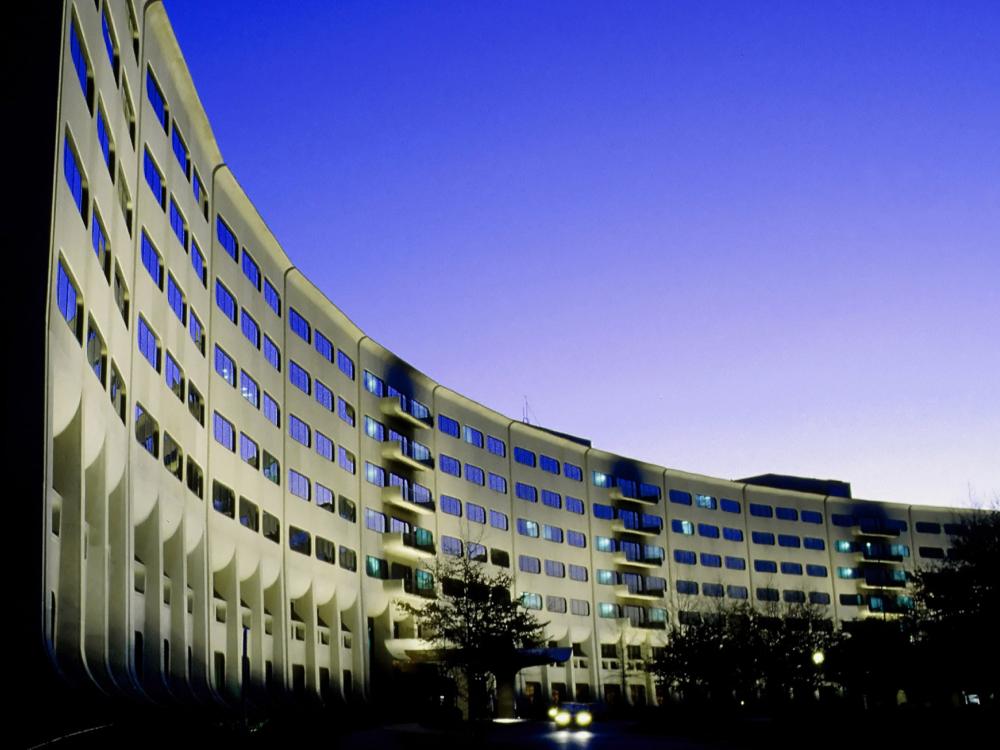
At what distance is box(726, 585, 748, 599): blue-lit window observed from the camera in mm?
113125

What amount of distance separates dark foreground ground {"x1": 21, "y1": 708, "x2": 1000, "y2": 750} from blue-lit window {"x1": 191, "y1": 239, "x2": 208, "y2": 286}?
728 inches

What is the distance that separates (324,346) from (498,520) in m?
25.9

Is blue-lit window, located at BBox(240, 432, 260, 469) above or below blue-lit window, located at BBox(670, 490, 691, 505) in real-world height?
below

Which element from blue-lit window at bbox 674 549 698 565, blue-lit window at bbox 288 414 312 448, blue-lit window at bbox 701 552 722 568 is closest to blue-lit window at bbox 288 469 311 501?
blue-lit window at bbox 288 414 312 448

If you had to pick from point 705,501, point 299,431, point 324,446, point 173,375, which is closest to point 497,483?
point 324,446

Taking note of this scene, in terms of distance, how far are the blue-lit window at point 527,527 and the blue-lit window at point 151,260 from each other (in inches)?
2088

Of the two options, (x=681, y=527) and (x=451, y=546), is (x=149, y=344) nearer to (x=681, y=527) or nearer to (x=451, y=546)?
(x=451, y=546)

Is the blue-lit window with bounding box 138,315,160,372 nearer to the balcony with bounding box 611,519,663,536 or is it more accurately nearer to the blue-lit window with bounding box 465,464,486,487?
the blue-lit window with bounding box 465,464,486,487

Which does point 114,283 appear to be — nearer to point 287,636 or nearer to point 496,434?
point 287,636

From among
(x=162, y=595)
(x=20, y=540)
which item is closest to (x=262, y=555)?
(x=162, y=595)

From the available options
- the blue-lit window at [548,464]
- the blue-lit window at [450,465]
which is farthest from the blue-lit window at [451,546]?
the blue-lit window at [548,464]

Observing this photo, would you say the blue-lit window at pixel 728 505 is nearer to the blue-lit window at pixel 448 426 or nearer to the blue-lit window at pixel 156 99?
the blue-lit window at pixel 448 426

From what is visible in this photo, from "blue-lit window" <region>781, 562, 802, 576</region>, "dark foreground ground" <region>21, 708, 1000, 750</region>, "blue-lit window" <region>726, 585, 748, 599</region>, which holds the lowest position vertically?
"dark foreground ground" <region>21, 708, 1000, 750</region>

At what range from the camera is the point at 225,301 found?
53375 mm
